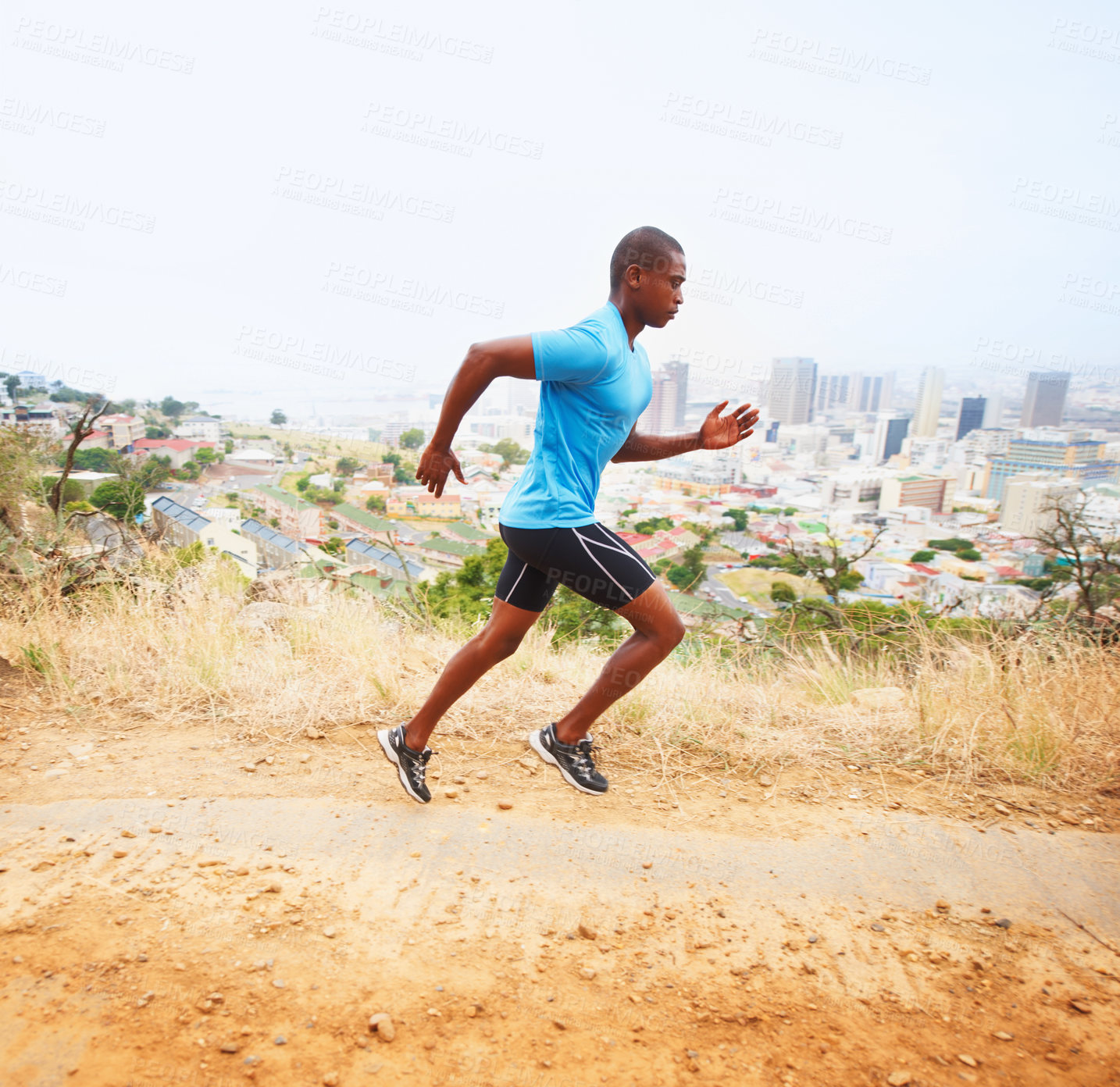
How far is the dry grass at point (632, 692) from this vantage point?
3086 mm

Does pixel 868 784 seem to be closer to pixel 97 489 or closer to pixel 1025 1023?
pixel 1025 1023

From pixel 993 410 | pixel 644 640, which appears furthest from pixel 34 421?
pixel 993 410

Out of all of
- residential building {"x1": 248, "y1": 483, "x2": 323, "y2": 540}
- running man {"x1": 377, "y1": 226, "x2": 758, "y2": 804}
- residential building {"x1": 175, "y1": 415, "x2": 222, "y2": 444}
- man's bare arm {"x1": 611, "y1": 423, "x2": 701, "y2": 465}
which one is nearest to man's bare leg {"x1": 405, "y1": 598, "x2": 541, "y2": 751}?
running man {"x1": 377, "y1": 226, "x2": 758, "y2": 804}

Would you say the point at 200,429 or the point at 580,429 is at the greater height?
the point at 580,429

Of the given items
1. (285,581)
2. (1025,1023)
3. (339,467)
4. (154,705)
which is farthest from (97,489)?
(1025,1023)

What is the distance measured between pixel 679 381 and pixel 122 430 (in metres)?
7.71

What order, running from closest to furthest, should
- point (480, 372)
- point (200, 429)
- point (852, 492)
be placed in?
point (480, 372), point (200, 429), point (852, 492)

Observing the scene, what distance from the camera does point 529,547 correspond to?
2.40 meters

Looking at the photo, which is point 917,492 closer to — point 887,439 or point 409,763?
point 887,439

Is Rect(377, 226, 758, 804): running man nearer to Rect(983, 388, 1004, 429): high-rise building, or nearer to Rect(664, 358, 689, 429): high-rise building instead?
Rect(664, 358, 689, 429): high-rise building

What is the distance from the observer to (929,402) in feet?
69.8

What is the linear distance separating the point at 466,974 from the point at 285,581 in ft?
13.6

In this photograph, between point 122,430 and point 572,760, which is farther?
point 122,430

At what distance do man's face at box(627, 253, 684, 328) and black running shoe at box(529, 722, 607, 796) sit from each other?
1569 millimetres
